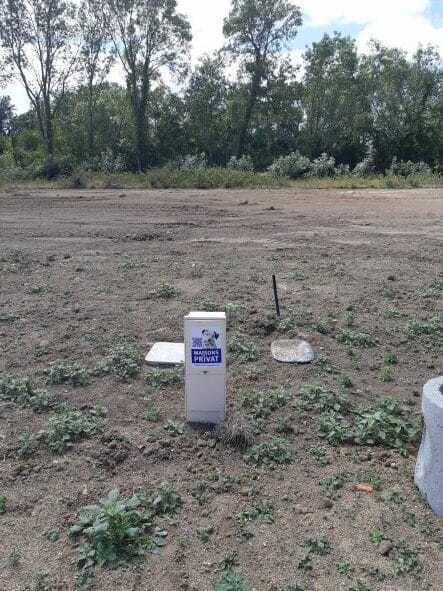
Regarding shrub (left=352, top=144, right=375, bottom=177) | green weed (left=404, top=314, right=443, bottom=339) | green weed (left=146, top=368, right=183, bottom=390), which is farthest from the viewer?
shrub (left=352, top=144, right=375, bottom=177)

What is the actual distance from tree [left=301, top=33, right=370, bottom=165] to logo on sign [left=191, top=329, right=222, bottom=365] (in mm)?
30381

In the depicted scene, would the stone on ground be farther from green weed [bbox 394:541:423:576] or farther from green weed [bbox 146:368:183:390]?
green weed [bbox 146:368:183:390]

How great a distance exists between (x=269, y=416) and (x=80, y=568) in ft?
5.25

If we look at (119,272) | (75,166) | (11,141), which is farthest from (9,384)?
(11,141)

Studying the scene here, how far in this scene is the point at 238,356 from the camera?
4.51 metres

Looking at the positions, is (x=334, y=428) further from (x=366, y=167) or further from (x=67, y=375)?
(x=366, y=167)

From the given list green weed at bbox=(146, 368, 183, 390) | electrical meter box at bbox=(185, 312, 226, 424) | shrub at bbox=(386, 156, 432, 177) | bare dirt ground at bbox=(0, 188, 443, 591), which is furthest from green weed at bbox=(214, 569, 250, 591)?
shrub at bbox=(386, 156, 432, 177)

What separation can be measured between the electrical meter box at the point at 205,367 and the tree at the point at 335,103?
99.7 feet

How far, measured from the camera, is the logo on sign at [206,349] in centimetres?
338

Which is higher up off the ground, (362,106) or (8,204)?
(362,106)

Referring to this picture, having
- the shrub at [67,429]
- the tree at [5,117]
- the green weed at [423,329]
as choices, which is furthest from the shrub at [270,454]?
the tree at [5,117]

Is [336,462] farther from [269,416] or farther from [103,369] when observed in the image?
[103,369]

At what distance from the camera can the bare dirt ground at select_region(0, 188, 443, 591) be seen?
2.43m

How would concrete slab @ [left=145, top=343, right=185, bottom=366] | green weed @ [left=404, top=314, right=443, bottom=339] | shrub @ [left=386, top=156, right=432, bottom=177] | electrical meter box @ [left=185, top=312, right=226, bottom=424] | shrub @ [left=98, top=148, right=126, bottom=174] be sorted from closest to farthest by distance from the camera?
1. electrical meter box @ [left=185, top=312, right=226, bottom=424]
2. concrete slab @ [left=145, top=343, right=185, bottom=366]
3. green weed @ [left=404, top=314, right=443, bottom=339]
4. shrub @ [left=386, top=156, right=432, bottom=177]
5. shrub @ [left=98, top=148, right=126, bottom=174]
